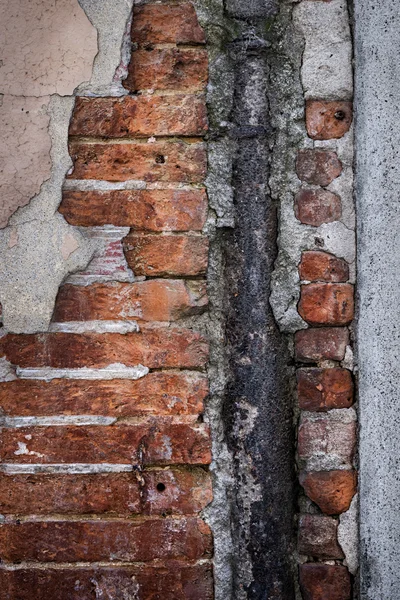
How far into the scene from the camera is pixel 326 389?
1170mm

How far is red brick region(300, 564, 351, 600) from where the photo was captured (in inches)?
45.5

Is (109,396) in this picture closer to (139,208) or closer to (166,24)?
(139,208)

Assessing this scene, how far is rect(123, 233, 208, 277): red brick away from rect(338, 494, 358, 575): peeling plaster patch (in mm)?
585

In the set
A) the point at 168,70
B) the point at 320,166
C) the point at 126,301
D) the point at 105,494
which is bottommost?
the point at 105,494

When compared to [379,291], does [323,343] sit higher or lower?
lower

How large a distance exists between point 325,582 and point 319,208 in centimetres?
76

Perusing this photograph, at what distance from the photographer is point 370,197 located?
1146mm

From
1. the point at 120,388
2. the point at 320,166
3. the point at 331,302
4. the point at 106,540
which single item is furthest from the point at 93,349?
the point at 320,166

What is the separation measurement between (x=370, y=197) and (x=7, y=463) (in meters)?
0.90

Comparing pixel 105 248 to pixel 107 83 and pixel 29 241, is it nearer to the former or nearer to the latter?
pixel 29 241

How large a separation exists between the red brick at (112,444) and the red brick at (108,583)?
214 mm

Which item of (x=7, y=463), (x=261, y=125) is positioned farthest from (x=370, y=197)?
(x=7, y=463)

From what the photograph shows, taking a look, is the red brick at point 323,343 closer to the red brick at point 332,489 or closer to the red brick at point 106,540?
the red brick at point 332,489

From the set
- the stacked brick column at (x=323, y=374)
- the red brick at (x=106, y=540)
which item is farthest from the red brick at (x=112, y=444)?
the stacked brick column at (x=323, y=374)
